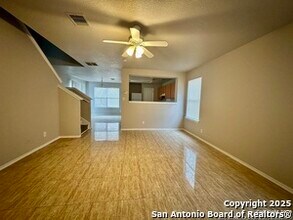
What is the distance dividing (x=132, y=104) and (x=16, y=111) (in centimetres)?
364

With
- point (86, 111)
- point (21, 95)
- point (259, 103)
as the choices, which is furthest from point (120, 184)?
point (86, 111)

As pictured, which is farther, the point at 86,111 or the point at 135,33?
the point at 86,111

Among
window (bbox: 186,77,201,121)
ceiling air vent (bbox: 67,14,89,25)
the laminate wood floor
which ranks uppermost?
ceiling air vent (bbox: 67,14,89,25)

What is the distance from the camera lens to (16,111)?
271 cm

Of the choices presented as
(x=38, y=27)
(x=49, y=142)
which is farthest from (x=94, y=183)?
(x=38, y=27)

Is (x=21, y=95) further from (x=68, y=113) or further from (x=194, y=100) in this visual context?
(x=194, y=100)

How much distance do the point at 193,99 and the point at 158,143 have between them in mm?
2253

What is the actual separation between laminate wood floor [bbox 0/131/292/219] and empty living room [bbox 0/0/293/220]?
2 centimetres

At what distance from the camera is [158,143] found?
4230 mm

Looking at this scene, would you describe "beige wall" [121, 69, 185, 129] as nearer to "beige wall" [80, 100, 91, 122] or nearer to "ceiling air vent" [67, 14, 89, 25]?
"beige wall" [80, 100, 91, 122]

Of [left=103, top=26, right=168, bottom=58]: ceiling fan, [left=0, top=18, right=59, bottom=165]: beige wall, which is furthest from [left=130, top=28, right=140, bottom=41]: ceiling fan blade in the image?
[left=0, top=18, right=59, bottom=165]: beige wall

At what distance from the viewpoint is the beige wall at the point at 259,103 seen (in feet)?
7.08

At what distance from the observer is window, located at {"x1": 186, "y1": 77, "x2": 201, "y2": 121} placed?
5.05m

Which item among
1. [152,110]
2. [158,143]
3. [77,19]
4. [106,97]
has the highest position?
[77,19]
